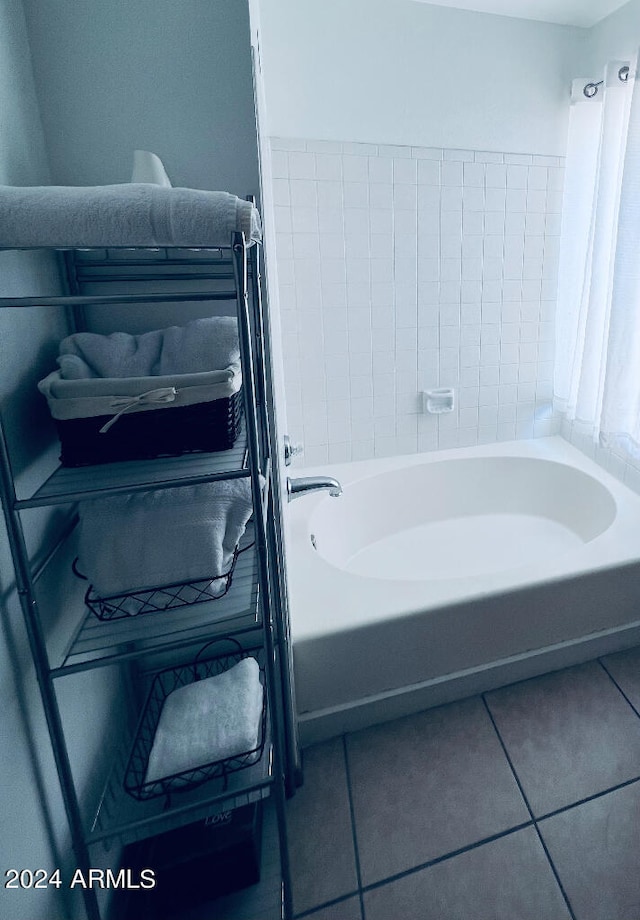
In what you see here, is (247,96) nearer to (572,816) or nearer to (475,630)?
(475,630)

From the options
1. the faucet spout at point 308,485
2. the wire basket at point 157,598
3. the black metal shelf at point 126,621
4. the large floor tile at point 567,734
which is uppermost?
the wire basket at point 157,598

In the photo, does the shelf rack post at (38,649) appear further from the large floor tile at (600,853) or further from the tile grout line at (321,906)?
the large floor tile at (600,853)

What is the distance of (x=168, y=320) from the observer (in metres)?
1.11

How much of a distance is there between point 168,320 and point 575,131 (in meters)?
1.97

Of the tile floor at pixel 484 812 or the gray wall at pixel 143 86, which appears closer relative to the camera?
the gray wall at pixel 143 86

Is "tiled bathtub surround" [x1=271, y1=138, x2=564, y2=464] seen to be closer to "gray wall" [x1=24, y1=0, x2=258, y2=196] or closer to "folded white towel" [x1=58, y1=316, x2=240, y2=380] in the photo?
"gray wall" [x1=24, y1=0, x2=258, y2=196]

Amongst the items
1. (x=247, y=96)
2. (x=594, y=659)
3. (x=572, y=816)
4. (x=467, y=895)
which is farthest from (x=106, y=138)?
(x=594, y=659)

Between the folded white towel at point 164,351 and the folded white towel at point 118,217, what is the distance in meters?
0.23

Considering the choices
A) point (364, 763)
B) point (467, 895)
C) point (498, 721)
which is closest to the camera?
point (467, 895)

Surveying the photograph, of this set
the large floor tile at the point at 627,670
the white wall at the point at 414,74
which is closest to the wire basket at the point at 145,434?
the white wall at the point at 414,74

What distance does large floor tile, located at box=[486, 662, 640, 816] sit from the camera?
51.7 inches

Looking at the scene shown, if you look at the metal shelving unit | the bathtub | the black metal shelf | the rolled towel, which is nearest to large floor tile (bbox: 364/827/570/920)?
the metal shelving unit

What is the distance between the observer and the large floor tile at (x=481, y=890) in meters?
1.06

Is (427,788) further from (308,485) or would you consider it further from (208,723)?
(308,485)
